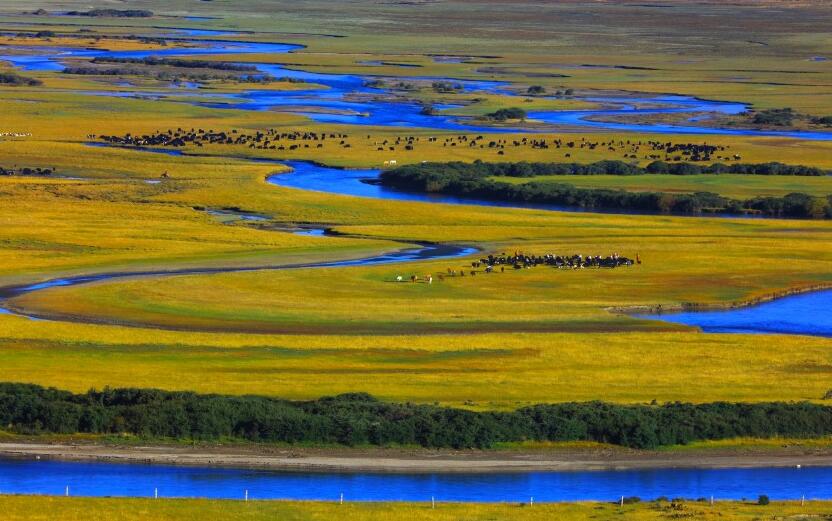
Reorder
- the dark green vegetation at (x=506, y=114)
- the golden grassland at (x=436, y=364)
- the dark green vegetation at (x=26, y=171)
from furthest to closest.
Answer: the dark green vegetation at (x=506, y=114), the dark green vegetation at (x=26, y=171), the golden grassland at (x=436, y=364)

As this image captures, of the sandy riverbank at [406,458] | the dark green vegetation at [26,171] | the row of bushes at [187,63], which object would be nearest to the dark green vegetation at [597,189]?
the dark green vegetation at [26,171]

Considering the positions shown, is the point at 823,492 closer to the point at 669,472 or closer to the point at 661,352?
the point at 669,472

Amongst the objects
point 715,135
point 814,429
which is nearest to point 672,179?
point 715,135

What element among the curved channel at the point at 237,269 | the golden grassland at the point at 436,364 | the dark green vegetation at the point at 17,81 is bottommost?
the golden grassland at the point at 436,364

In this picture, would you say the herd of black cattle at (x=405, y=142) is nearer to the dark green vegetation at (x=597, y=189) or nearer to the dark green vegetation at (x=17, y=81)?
the dark green vegetation at (x=597, y=189)

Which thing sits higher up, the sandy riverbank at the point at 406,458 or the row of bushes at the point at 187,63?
the row of bushes at the point at 187,63

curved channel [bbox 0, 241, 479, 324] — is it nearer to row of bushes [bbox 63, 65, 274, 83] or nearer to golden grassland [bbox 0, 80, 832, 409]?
golden grassland [bbox 0, 80, 832, 409]

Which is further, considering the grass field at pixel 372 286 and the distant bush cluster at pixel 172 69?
the distant bush cluster at pixel 172 69

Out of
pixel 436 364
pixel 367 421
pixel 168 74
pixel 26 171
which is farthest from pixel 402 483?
pixel 168 74
